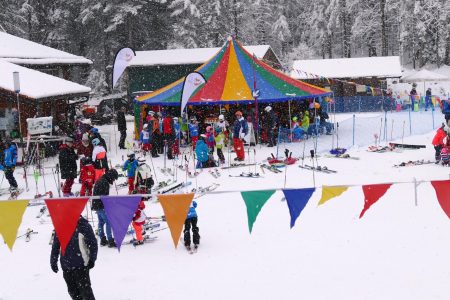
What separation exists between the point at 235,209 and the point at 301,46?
46.9 meters

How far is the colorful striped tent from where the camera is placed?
1980 centimetres

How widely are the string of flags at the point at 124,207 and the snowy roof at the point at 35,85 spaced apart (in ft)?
36.5

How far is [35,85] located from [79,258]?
14427 mm

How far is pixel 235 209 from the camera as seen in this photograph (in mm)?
11008

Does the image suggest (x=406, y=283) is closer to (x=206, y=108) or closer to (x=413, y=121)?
(x=206, y=108)

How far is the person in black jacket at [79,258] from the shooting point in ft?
19.5

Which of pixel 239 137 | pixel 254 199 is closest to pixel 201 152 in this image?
pixel 239 137

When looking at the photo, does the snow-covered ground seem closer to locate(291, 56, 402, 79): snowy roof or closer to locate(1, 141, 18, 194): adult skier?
locate(1, 141, 18, 194): adult skier

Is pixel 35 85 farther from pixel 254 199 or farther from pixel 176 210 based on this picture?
pixel 254 199

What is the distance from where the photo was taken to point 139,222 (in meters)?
8.81

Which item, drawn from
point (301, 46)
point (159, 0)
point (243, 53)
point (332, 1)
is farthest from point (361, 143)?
point (301, 46)

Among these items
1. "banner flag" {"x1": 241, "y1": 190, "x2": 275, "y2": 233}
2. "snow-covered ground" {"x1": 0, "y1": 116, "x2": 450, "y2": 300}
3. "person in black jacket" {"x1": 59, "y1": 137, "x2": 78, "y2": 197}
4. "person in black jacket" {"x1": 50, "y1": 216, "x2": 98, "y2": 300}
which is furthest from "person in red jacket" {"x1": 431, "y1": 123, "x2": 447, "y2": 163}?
"person in black jacket" {"x1": 50, "y1": 216, "x2": 98, "y2": 300}

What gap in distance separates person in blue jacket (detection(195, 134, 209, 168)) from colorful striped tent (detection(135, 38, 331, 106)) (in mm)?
4516

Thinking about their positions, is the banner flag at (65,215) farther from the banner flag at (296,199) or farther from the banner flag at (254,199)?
the banner flag at (296,199)
